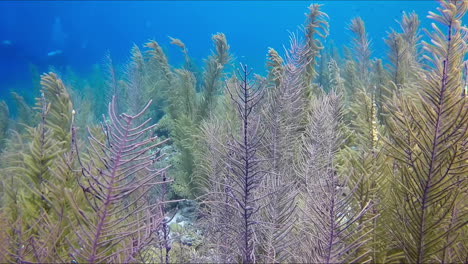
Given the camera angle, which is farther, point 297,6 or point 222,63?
point 297,6

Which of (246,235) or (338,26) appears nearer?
(246,235)

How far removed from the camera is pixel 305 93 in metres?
5.38

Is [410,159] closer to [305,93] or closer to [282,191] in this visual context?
[282,191]

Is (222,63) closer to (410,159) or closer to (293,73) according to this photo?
(293,73)

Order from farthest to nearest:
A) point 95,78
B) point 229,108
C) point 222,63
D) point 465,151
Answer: point 95,78 → point 222,63 → point 229,108 → point 465,151

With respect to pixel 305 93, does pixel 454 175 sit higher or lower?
lower

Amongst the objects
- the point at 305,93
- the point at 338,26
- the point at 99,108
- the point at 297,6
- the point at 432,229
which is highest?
the point at 297,6

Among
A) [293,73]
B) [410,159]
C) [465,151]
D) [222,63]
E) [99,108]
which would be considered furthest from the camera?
[99,108]

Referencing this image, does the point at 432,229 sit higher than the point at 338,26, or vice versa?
the point at 338,26

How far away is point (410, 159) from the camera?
1917mm

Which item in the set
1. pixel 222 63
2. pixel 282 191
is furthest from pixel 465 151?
pixel 222 63

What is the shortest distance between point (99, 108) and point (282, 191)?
11.4 m

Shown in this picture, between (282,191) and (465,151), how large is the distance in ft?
3.70

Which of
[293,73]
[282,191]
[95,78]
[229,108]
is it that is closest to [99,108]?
[95,78]
